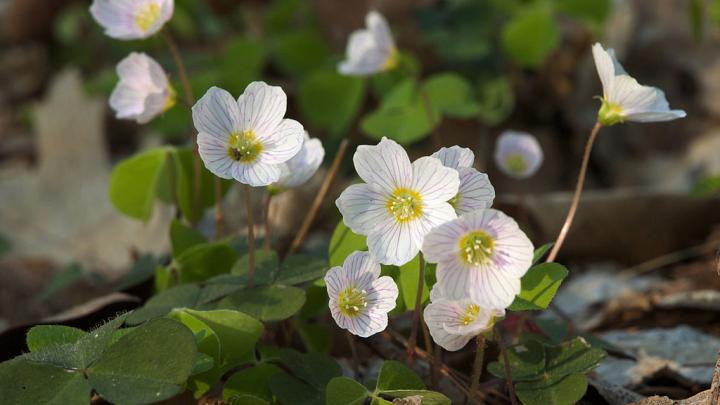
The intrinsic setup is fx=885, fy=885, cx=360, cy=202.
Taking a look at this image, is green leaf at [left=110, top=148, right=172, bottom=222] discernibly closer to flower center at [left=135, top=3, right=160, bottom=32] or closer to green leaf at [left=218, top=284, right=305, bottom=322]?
flower center at [left=135, top=3, right=160, bottom=32]

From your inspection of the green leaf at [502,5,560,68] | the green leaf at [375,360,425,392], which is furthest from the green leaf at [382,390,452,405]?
the green leaf at [502,5,560,68]

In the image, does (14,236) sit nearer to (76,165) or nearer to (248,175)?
(76,165)

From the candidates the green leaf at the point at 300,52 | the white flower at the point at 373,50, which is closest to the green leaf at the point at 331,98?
the green leaf at the point at 300,52

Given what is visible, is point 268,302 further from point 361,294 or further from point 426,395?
point 426,395

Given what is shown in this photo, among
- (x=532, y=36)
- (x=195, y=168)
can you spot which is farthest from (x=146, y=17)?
(x=532, y=36)

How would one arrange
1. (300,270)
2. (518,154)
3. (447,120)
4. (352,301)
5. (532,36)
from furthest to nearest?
(447,120) < (532,36) < (518,154) < (300,270) < (352,301)

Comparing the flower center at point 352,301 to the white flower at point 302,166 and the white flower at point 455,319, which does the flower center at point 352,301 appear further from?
the white flower at point 302,166
